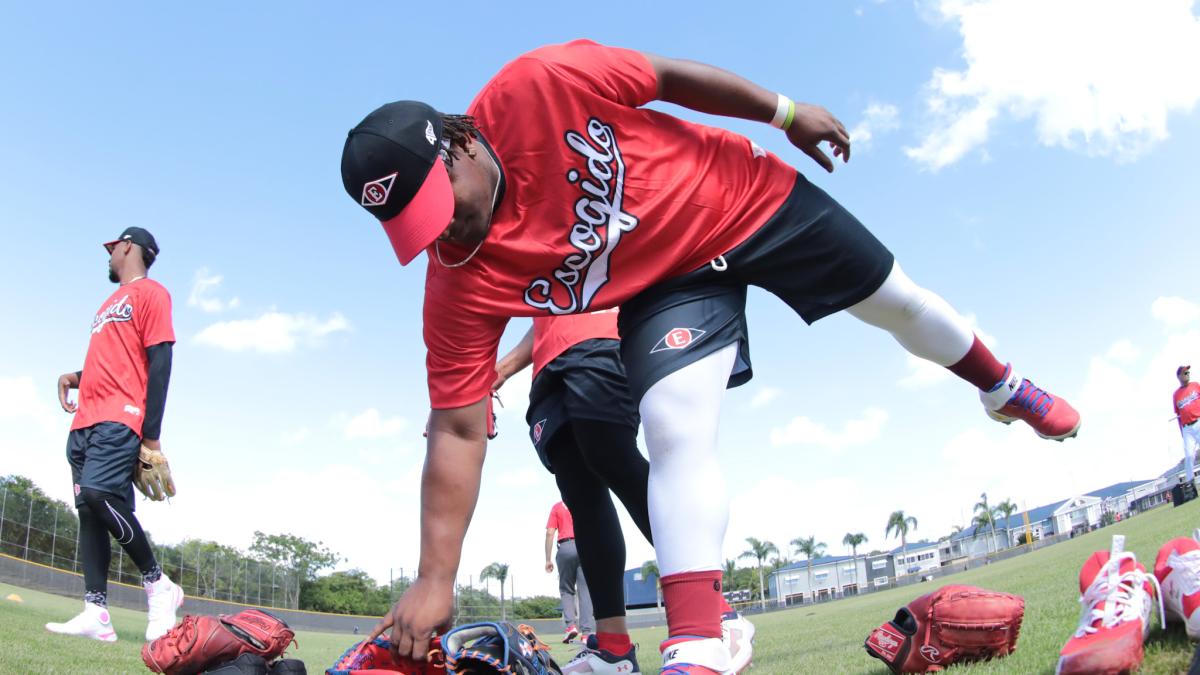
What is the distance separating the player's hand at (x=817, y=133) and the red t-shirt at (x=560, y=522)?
820 cm

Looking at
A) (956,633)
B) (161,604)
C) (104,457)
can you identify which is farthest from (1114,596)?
(104,457)

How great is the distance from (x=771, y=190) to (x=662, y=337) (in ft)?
2.52

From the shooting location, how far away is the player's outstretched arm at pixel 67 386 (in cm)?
615

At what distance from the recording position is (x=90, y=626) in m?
5.16

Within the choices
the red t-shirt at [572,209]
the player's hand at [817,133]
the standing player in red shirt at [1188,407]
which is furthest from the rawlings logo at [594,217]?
the standing player in red shirt at [1188,407]

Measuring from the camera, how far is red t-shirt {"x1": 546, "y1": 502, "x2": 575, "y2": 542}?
10750 mm

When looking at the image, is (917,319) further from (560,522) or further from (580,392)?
(560,522)

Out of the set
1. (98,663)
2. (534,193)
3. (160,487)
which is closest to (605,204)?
(534,193)

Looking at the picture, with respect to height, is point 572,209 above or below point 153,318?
below

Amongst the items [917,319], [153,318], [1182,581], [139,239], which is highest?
[139,239]

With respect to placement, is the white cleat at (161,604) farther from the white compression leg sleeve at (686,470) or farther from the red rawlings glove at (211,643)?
the white compression leg sleeve at (686,470)

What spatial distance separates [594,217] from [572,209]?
0.24 ft

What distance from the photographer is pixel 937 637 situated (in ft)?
8.36

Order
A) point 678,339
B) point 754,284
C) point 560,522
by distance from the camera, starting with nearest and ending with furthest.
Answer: point 678,339 < point 754,284 < point 560,522
